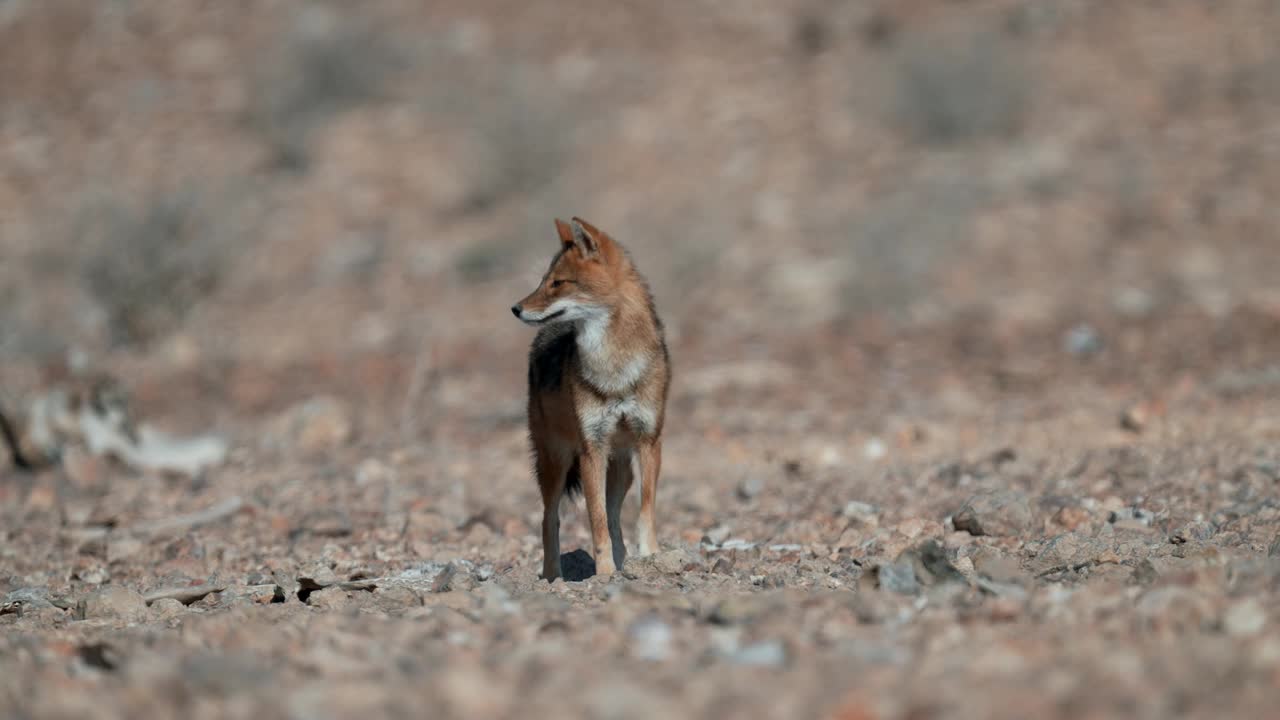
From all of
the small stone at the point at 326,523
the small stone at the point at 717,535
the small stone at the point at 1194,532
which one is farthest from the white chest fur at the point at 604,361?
the small stone at the point at 1194,532

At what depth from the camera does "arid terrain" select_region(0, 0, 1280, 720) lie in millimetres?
3934

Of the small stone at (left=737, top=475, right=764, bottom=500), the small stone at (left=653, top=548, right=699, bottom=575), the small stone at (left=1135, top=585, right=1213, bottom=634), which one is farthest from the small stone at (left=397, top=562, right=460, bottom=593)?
the small stone at (left=1135, top=585, right=1213, bottom=634)

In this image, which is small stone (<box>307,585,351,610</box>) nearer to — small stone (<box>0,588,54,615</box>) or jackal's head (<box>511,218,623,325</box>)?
small stone (<box>0,588,54,615</box>)

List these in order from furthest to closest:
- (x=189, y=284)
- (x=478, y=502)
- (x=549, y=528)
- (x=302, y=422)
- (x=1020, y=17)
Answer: (x=1020, y=17)
(x=189, y=284)
(x=302, y=422)
(x=478, y=502)
(x=549, y=528)

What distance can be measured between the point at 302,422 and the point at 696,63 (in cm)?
1227

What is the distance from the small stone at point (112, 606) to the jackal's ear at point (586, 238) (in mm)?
2412

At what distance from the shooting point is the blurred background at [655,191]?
13.5 meters

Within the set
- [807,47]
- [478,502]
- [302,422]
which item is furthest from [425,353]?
[807,47]

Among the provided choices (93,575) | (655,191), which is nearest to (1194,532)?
(93,575)

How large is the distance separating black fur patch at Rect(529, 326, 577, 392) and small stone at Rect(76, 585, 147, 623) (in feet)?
6.75

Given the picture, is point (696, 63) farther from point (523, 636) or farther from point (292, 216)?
point (523, 636)

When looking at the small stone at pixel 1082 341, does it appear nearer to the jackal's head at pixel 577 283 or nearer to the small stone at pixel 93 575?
the jackal's head at pixel 577 283

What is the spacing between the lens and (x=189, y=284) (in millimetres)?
15062

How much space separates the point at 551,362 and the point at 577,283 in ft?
1.56
